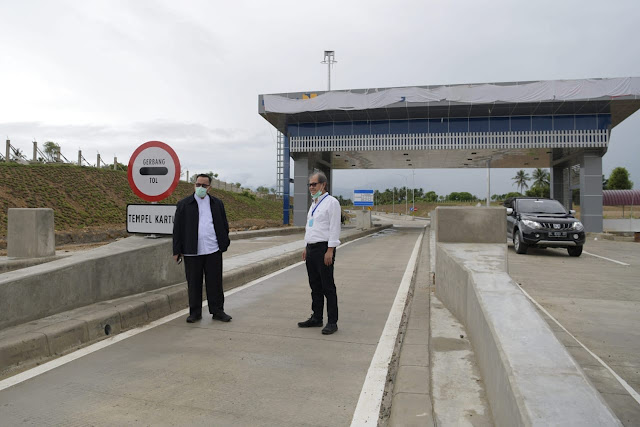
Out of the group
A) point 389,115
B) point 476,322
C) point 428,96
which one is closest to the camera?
point 476,322

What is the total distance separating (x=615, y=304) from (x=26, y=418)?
7.54 metres

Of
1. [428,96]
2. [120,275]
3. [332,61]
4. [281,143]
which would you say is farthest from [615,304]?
[332,61]

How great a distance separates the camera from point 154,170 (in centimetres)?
614

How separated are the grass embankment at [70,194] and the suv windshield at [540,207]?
17998 mm

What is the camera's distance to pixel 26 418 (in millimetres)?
2959

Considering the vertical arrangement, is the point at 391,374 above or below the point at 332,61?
below

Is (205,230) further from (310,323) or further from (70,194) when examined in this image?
(70,194)

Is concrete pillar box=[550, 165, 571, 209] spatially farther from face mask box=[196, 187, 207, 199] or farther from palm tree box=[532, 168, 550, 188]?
palm tree box=[532, 168, 550, 188]

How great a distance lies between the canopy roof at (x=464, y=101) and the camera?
80.3 ft

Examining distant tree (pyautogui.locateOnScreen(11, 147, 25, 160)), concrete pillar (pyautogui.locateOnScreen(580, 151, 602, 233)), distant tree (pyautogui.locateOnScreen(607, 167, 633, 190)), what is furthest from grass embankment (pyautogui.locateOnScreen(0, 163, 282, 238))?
distant tree (pyautogui.locateOnScreen(607, 167, 633, 190))

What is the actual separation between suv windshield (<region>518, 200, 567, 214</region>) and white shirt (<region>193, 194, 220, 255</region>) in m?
11.4

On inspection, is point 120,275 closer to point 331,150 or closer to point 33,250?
point 33,250

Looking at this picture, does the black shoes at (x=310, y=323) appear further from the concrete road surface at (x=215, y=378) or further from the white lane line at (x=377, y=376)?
the white lane line at (x=377, y=376)

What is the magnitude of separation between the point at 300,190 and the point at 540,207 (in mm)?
18360
